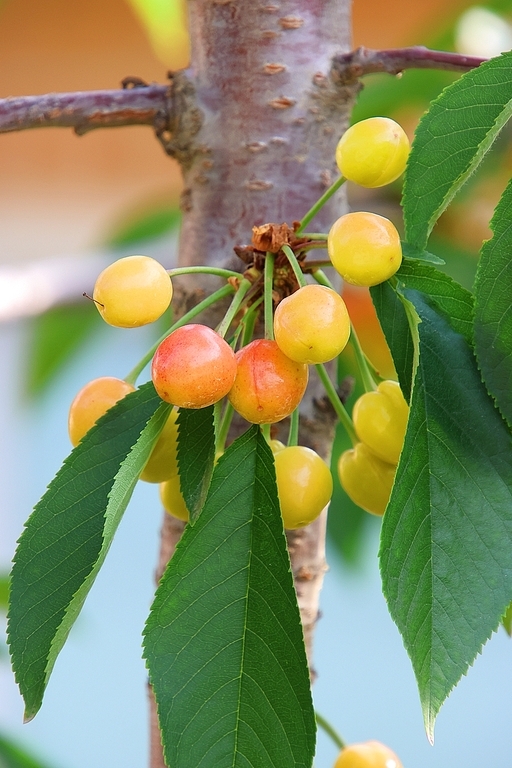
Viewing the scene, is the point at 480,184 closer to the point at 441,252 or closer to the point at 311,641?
the point at 441,252

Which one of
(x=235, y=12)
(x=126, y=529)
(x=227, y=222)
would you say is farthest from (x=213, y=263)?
(x=126, y=529)

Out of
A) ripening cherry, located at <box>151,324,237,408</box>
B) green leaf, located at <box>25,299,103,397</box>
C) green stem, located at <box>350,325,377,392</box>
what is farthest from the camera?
green leaf, located at <box>25,299,103,397</box>

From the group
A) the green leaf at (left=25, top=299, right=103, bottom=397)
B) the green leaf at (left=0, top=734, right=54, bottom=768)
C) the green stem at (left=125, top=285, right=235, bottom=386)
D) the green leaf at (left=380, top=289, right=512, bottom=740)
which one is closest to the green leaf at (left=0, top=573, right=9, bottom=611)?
the green leaf at (left=0, top=734, right=54, bottom=768)

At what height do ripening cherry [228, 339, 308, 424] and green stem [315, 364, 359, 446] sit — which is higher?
ripening cherry [228, 339, 308, 424]

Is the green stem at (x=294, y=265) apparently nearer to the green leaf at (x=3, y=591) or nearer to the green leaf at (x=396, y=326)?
the green leaf at (x=396, y=326)

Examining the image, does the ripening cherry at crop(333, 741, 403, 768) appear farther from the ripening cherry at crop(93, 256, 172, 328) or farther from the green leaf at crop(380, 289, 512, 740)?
the ripening cherry at crop(93, 256, 172, 328)

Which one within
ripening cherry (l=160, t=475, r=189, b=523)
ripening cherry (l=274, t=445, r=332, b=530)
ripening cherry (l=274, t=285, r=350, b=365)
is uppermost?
ripening cherry (l=274, t=285, r=350, b=365)

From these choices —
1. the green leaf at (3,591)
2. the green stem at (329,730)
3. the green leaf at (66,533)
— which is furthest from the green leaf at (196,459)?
the green leaf at (3,591)
